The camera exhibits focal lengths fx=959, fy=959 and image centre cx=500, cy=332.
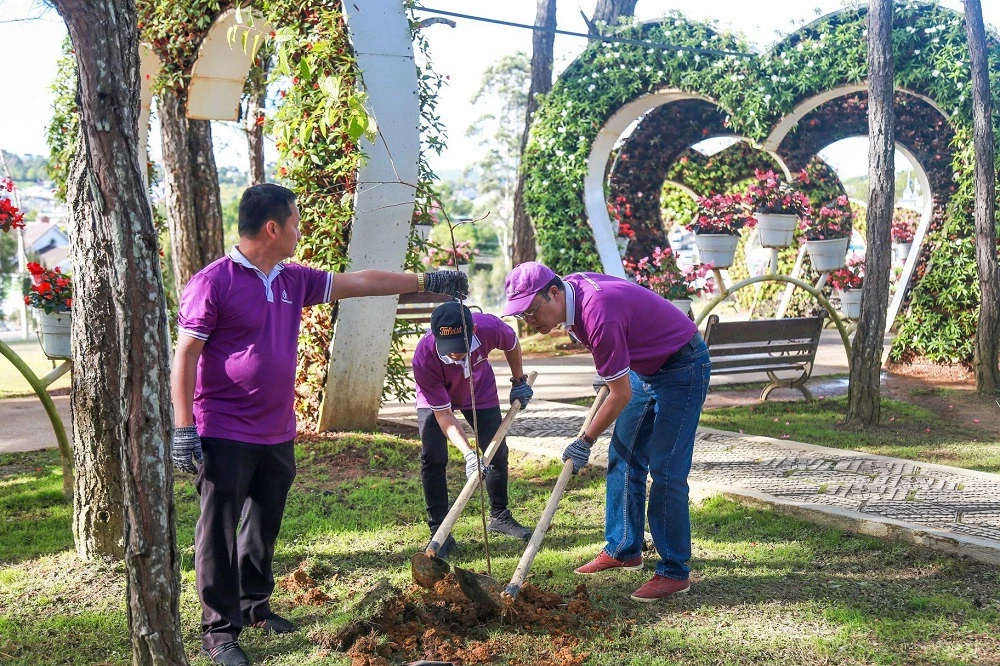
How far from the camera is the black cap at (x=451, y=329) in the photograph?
4.38m

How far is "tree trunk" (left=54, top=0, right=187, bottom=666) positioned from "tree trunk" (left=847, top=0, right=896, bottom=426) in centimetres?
652

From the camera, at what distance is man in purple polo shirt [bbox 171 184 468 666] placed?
Result: 3570 millimetres

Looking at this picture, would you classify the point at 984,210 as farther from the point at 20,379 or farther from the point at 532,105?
the point at 20,379

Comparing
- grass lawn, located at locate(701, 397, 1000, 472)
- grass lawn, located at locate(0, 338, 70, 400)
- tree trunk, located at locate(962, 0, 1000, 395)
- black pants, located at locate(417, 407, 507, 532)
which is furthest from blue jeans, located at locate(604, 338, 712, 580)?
grass lawn, located at locate(0, 338, 70, 400)

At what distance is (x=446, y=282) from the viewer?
4109 mm

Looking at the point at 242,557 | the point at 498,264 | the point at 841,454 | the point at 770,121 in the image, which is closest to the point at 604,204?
the point at 770,121

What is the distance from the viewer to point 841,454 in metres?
6.85

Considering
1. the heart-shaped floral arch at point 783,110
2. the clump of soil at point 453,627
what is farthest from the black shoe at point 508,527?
the heart-shaped floral arch at point 783,110

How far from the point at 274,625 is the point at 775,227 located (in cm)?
980

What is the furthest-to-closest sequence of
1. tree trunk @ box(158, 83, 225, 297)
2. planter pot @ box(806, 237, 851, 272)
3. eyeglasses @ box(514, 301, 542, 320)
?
planter pot @ box(806, 237, 851, 272)
tree trunk @ box(158, 83, 225, 297)
eyeglasses @ box(514, 301, 542, 320)

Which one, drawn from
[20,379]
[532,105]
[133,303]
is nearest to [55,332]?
[133,303]

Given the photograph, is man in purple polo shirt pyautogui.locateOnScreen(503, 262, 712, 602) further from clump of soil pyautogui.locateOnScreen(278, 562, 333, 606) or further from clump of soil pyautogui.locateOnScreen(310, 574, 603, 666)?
clump of soil pyautogui.locateOnScreen(278, 562, 333, 606)

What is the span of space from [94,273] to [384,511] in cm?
226

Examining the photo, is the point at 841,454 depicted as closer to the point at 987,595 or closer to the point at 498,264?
the point at 987,595
